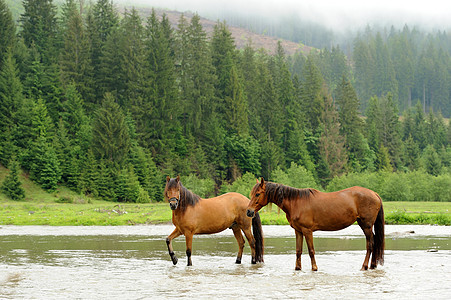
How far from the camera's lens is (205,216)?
1552cm

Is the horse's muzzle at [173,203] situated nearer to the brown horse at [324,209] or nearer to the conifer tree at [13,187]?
the brown horse at [324,209]

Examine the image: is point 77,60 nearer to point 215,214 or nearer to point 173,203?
point 215,214

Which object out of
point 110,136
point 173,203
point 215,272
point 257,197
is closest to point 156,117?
point 110,136

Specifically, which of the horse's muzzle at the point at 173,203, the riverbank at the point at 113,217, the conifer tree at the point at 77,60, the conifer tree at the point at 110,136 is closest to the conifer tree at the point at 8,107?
the conifer tree at the point at 110,136

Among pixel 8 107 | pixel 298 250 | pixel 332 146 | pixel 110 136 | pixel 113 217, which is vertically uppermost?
pixel 8 107

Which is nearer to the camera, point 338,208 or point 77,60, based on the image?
point 338,208

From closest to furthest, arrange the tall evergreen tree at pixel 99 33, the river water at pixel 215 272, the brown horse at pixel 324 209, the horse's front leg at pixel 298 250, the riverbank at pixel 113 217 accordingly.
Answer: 1. the river water at pixel 215 272
2. the horse's front leg at pixel 298 250
3. the brown horse at pixel 324 209
4. the riverbank at pixel 113 217
5. the tall evergreen tree at pixel 99 33

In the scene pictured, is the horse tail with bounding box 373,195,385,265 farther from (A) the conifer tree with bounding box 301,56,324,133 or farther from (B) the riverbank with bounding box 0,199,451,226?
(A) the conifer tree with bounding box 301,56,324,133

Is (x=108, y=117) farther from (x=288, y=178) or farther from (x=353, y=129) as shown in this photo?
(x=353, y=129)

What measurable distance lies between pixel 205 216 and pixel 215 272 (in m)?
2.14

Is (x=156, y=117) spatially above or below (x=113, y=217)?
above

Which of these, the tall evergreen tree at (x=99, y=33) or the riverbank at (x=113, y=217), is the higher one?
the tall evergreen tree at (x=99, y=33)

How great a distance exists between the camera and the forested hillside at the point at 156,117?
6812 cm

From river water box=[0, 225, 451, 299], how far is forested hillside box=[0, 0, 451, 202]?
4283 cm
